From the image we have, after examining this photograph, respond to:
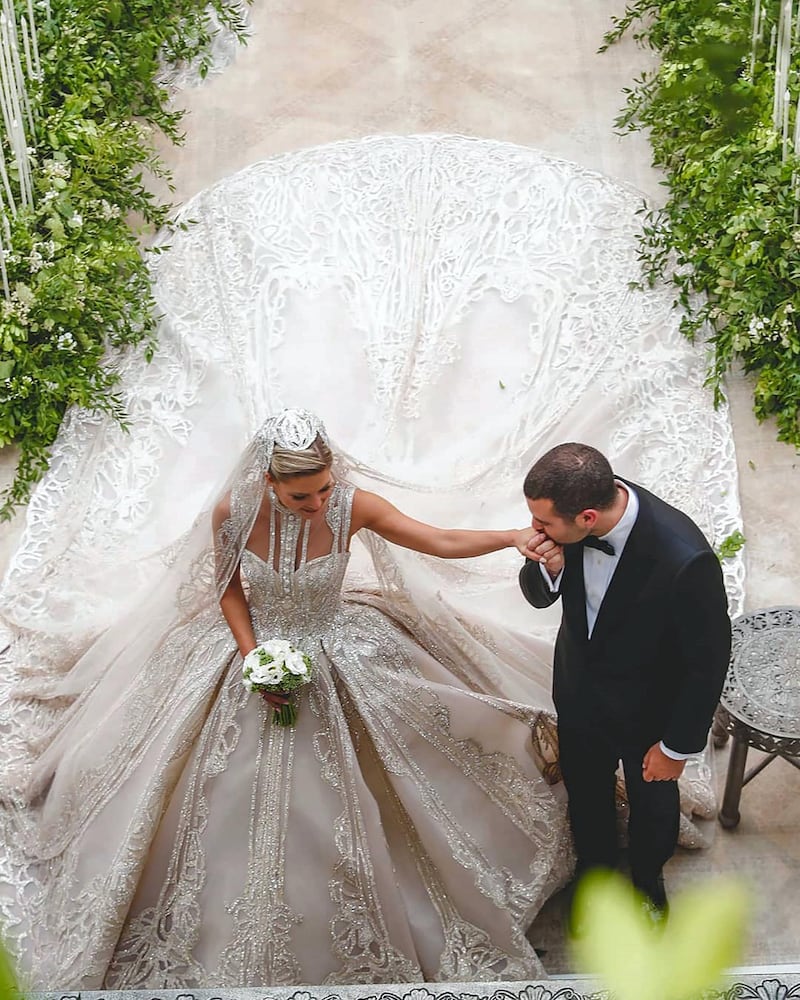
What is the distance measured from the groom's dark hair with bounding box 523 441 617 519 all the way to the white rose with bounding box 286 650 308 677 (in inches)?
28.0

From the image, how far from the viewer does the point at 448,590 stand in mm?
3277

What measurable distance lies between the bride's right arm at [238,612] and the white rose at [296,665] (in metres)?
0.25

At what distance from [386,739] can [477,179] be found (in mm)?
2648

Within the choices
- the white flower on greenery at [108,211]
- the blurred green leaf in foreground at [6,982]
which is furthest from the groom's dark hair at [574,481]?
the white flower on greenery at [108,211]

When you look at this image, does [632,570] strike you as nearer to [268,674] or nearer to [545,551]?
[545,551]

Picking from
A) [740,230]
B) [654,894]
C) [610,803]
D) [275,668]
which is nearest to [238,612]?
[275,668]

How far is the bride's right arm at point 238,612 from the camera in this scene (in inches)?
114

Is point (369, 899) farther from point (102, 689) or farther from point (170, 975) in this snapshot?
point (102, 689)

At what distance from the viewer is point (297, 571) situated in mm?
2838

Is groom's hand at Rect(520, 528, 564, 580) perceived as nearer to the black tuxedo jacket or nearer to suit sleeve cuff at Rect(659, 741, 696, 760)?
the black tuxedo jacket

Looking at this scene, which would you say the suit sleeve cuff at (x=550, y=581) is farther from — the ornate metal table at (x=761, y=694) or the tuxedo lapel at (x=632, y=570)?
the ornate metal table at (x=761, y=694)

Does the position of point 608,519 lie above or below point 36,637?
above

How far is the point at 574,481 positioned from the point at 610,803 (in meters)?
1.01

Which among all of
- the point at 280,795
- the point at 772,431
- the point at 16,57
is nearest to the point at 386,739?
the point at 280,795
